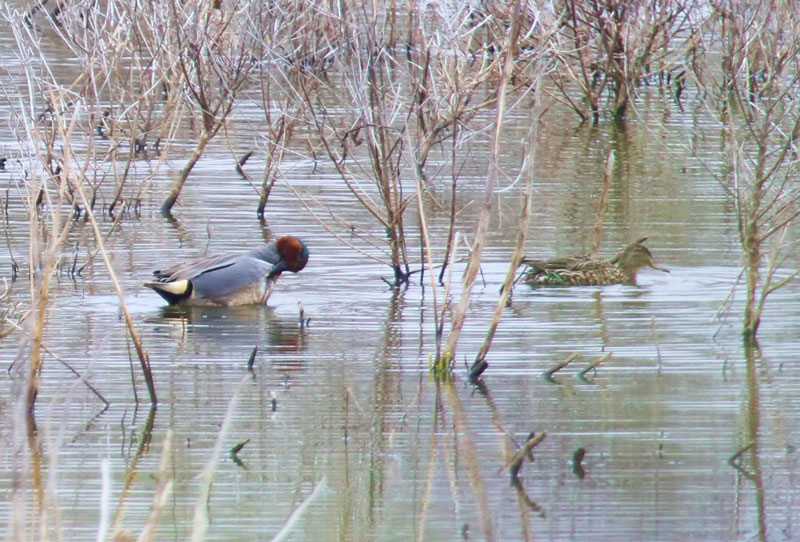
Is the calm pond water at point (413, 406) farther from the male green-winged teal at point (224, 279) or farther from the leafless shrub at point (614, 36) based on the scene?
the leafless shrub at point (614, 36)

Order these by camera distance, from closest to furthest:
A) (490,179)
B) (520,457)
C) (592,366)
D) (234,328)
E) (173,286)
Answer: (520,457) → (490,179) → (592,366) → (234,328) → (173,286)

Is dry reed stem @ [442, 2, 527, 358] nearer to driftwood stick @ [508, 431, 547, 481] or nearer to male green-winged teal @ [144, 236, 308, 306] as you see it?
driftwood stick @ [508, 431, 547, 481]

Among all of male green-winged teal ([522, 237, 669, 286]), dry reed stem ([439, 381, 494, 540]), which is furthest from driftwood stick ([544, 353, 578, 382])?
male green-winged teal ([522, 237, 669, 286])

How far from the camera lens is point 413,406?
275 inches

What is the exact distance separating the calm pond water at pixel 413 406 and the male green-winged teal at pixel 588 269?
144mm

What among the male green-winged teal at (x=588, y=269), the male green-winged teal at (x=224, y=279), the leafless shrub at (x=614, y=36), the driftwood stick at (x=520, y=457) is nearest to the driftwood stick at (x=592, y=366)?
the driftwood stick at (x=520, y=457)

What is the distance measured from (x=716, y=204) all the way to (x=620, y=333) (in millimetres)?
5660

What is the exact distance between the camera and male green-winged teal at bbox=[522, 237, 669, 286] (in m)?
10.2

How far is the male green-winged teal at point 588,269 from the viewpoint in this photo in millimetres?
10250

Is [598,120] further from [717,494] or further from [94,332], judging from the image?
[717,494]

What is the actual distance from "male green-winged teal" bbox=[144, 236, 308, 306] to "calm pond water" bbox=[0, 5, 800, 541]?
0.13 m

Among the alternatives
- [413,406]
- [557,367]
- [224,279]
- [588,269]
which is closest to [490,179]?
[413,406]

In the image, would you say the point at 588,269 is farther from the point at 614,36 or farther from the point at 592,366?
the point at 614,36

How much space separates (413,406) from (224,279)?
302cm
